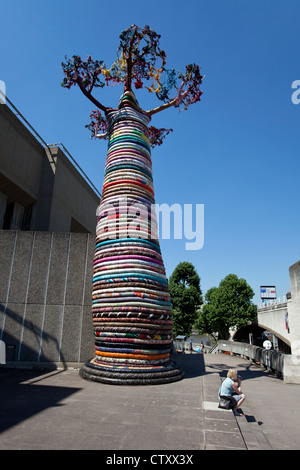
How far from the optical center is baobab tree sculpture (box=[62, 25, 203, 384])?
7289 millimetres

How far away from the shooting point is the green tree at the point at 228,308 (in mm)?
39594

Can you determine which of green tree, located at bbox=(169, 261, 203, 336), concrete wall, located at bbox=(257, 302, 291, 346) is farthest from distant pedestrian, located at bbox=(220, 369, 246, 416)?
green tree, located at bbox=(169, 261, 203, 336)

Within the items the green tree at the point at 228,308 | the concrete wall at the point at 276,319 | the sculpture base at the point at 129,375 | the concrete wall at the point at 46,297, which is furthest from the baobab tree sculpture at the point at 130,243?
the green tree at the point at 228,308

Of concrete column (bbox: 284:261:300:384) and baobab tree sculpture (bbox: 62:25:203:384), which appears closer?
baobab tree sculpture (bbox: 62:25:203:384)

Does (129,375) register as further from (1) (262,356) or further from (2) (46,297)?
(1) (262,356)

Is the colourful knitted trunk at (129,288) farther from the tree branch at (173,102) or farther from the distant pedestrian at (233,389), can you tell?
the tree branch at (173,102)

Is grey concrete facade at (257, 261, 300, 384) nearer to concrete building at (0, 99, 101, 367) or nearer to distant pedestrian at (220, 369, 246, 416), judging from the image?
distant pedestrian at (220, 369, 246, 416)

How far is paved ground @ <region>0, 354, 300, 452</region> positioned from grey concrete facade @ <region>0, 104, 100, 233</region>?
9.65 m

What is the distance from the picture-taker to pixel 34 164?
646 inches

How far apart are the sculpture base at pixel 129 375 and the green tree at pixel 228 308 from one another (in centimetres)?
3453

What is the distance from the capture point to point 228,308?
40.1 meters

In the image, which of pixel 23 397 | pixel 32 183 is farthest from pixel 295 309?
pixel 32 183

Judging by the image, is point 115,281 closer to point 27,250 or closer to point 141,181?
A: point 141,181
